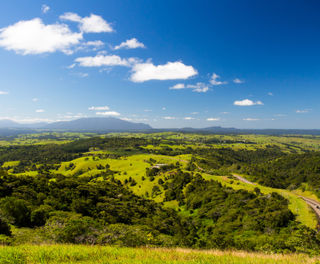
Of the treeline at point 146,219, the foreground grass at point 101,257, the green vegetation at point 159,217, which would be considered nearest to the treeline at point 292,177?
the green vegetation at point 159,217

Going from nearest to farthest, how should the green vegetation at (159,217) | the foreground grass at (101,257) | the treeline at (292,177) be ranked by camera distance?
the foreground grass at (101,257), the green vegetation at (159,217), the treeline at (292,177)

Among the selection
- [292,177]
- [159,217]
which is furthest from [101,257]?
[292,177]

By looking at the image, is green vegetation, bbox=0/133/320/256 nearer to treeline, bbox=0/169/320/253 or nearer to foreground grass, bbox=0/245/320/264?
treeline, bbox=0/169/320/253

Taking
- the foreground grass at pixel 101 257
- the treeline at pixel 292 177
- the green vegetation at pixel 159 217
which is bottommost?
the treeline at pixel 292 177

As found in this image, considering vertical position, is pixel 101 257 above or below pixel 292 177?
above

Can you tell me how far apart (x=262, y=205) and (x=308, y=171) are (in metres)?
132

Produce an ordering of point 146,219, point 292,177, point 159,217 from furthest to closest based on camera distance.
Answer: point 292,177 → point 159,217 → point 146,219

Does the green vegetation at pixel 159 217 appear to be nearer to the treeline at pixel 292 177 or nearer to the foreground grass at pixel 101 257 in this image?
the foreground grass at pixel 101 257

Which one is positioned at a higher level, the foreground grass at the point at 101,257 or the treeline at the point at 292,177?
the foreground grass at the point at 101,257

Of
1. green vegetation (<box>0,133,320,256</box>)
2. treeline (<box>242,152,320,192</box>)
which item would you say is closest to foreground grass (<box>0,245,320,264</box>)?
green vegetation (<box>0,133,320,256</box>)

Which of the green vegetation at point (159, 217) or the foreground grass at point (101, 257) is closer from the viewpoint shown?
the foreground grass at point (101, 257)

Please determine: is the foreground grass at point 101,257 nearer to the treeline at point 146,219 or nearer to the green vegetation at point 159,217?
the green vegetation at point 159,217

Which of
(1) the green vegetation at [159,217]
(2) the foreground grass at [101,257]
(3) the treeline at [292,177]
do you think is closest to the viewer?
(2) the foreground grass at [101,257]

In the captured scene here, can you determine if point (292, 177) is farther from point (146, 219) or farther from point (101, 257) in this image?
point (101, 257)
